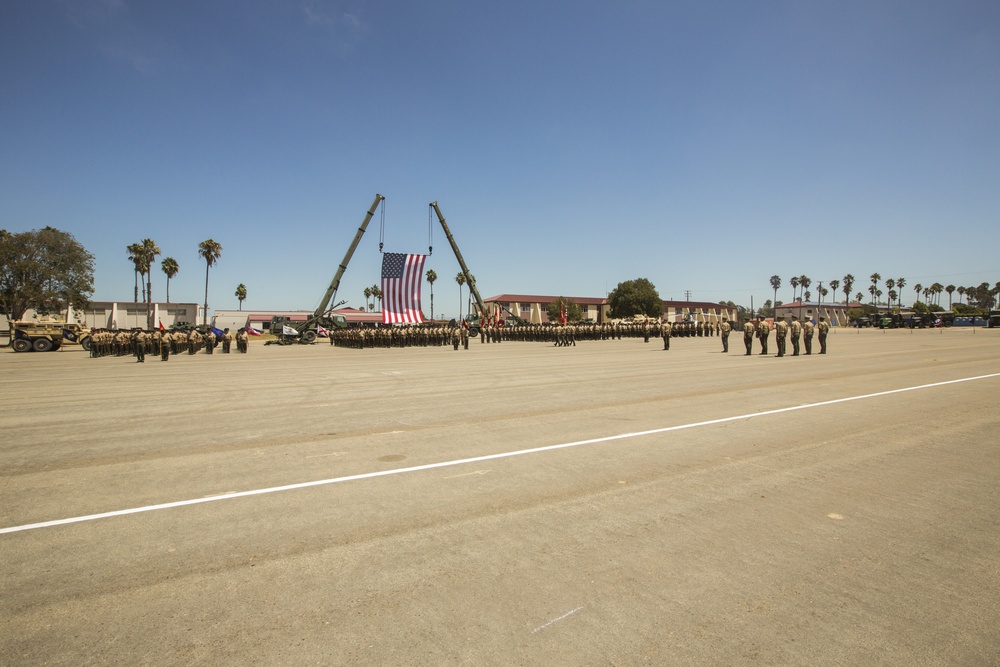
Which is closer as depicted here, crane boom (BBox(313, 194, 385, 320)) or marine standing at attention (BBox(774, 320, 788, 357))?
marine standing at attention (BBox(774, 320, 788, 357))

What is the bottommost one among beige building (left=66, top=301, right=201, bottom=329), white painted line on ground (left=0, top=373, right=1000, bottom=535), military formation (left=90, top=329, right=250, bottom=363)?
white painted line on ground (left=0, top=373, right=1000, bottom=535)

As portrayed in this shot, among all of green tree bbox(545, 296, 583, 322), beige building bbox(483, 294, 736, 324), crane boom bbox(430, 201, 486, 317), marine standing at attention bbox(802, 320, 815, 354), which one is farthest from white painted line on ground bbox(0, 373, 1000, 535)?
beige building bbox(483, 294, 736, 324)

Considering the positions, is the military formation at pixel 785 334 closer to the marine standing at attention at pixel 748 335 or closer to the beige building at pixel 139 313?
the marine standing at attention at pixel 748 335

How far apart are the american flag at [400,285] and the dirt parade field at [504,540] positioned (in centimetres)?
2844

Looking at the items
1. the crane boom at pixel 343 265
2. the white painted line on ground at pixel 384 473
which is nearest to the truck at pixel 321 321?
the crane boom at pixel 343 265

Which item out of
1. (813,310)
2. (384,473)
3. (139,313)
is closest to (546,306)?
(813,310)

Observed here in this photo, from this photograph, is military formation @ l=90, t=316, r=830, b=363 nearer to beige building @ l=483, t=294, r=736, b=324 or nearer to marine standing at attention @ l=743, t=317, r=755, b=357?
marine standing at attention @ l=743, t=317, r=755, b=357

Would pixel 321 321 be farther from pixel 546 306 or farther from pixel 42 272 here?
pixel 546 306

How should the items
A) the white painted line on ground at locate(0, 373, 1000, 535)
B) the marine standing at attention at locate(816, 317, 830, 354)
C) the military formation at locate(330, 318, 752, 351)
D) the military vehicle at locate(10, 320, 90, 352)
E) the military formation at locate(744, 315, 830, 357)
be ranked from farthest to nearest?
1. the military formation at locate(330, 318, 752, 351)
2. the military vehicle at locate(10, 320, 90, 352)
3. the marine standing at attention at locate(816, 317, 830, 354)
4. the military formation at locate(744, 315, 830, 357)
5. the white painted line on ground at locate(0, 373, 1000, 535)

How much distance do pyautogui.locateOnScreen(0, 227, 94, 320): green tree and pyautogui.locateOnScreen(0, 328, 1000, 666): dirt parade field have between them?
53866 mm

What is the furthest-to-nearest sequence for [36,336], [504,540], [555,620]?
[36,336] < [504,540] < [555,620]

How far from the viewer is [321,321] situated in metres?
45.4

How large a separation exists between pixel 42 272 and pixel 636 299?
8491 cm

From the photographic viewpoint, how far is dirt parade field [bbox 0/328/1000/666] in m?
2.88
